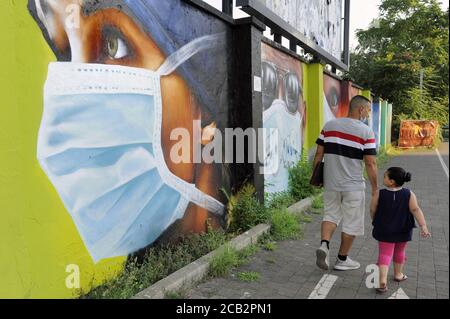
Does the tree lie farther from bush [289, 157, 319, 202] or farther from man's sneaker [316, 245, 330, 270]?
bush [289, 157, 319, 202]

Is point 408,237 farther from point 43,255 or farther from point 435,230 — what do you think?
point 43,255

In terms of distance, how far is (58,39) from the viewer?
9.64 feet

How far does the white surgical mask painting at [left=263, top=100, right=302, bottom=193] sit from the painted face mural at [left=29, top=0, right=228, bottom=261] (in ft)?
6.06

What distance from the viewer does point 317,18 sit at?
30.0 ft

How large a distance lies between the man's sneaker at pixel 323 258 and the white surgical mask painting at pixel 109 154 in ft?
5.15

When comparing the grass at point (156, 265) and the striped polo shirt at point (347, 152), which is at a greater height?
the striped polo shirt at point (347, 152)

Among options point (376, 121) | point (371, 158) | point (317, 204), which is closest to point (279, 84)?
point (317, 204)

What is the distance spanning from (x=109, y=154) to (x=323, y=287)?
2319 mm

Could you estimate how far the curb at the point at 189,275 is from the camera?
10.7 ft

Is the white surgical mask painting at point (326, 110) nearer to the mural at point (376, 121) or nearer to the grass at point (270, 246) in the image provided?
the mural at point (376, 121)

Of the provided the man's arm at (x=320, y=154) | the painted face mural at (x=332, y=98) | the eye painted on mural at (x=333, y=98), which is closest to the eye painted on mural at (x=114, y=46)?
the man's arm at (x=320, y=154)

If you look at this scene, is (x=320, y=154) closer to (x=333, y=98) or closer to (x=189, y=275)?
(x=189, y=275)
